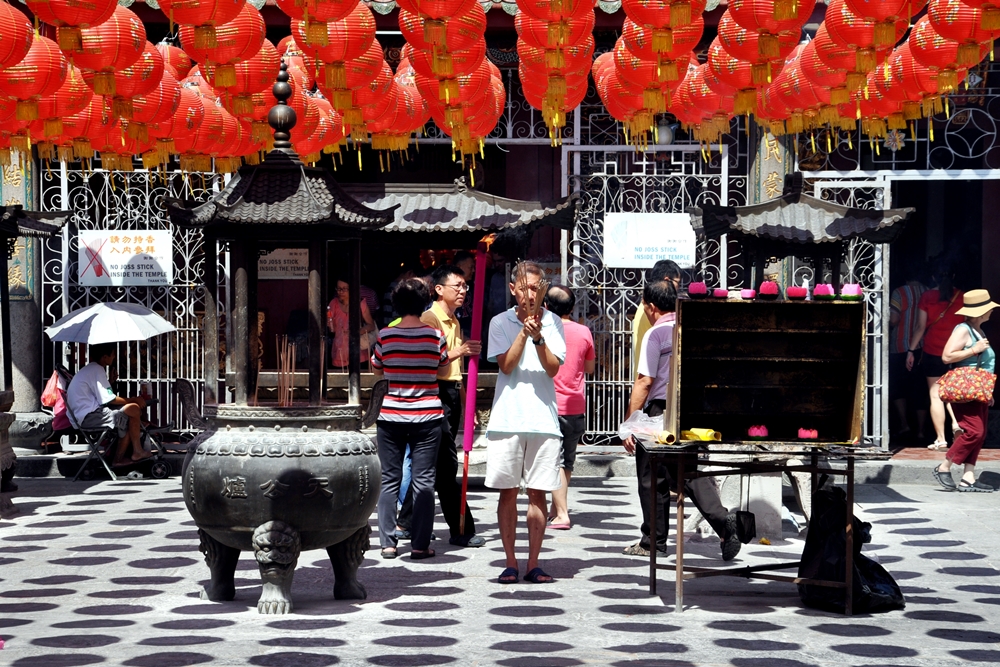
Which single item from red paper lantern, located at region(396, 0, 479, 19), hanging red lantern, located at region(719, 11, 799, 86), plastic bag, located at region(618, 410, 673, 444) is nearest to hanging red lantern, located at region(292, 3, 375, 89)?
red paper lantern, located at region(396, 0, 479, 19)

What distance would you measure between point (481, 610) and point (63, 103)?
16.5ft

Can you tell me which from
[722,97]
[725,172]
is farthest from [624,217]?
[722,97]

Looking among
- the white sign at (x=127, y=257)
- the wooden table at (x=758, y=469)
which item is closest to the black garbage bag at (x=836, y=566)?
the wooden table at (x=758, y=469)

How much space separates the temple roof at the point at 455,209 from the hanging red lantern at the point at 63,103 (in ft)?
12.1

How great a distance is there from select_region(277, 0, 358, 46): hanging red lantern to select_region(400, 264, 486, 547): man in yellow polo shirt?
219 centimetres

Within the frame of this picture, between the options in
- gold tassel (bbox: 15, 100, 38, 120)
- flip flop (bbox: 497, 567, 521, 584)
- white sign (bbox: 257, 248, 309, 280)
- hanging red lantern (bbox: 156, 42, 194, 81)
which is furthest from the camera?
white sign (bbox: 257, 248, 309, 280)

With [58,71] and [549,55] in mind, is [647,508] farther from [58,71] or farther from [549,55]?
[58,71]

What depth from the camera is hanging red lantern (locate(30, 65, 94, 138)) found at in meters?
9.55

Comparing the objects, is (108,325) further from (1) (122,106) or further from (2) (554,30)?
(2) (554,30)

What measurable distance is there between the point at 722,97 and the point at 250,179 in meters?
4.36

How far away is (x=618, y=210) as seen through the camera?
14.6m

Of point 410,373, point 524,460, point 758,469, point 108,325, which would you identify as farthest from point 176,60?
point 758,469

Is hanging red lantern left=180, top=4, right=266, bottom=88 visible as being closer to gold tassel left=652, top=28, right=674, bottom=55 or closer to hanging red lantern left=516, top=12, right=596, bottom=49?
hanging red lantern left=516, top=12, right=596, bottom=49

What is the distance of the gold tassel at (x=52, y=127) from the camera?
9.78 meters
